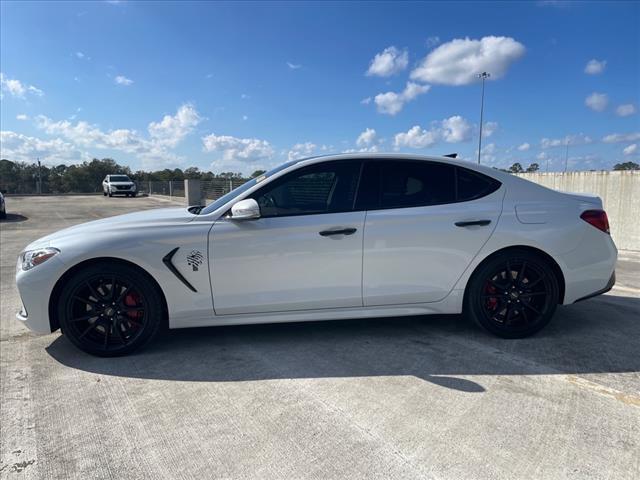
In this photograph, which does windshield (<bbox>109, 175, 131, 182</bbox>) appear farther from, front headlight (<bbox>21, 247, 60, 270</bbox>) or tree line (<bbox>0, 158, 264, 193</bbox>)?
front headlight (<bbox>21, 247, 60, 270</bbox>)

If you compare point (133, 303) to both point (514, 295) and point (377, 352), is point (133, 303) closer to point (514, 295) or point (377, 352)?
point (377, 352)

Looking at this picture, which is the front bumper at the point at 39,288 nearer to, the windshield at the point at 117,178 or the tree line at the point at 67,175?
the windshield at the point at 117,178

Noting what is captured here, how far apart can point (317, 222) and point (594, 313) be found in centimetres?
319

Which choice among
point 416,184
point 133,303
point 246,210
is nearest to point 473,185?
point 416,184

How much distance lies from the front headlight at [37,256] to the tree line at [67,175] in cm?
4658

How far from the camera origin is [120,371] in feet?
10.8

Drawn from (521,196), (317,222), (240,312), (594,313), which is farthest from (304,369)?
(594,313)

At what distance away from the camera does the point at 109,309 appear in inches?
135

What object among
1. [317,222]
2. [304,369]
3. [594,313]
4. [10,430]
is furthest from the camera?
[594,313]

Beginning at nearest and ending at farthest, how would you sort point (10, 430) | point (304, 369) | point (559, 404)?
point (10, 430) < point (559, 404) < point (304, 369)

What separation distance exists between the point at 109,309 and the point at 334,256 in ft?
6.06

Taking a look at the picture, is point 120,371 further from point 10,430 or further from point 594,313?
point 594,313

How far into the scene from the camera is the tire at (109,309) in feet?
11.1

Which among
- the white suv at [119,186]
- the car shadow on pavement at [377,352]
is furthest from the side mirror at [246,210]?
the white suv at [119,186]
